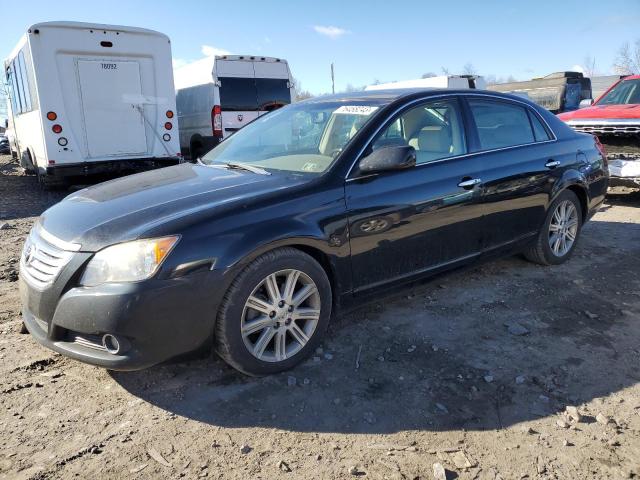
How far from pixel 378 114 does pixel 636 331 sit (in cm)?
239

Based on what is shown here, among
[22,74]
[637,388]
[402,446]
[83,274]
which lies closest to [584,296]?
[637,388]

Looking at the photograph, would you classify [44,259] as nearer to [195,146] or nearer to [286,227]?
[286,227]

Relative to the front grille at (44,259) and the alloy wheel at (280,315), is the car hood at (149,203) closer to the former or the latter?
the front grille at (44,259)

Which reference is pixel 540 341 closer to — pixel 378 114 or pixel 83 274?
pixel 378 114

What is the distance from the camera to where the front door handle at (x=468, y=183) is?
3824 mm

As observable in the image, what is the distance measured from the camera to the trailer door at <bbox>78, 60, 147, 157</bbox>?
8.88 m

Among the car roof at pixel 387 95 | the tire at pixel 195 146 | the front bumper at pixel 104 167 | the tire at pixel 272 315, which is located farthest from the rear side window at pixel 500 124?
the tire at pixel 195 146

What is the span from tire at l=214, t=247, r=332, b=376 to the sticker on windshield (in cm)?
122

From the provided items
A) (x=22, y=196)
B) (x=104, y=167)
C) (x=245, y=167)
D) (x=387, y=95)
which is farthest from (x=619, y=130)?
(x=22, y=196)

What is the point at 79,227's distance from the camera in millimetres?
2820

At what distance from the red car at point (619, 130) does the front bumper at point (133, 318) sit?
6.85 meters

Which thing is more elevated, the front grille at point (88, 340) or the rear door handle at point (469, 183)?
the rear door handle at point (469, 183)

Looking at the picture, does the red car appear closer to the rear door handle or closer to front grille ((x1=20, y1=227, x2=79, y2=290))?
the rear door handle

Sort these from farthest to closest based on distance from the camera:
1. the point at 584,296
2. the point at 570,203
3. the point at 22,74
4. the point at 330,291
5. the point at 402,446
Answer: the point at 22,74 < the point at 570,203 < the point at 584,296 < the point at 330,291 < the point at 402,446
